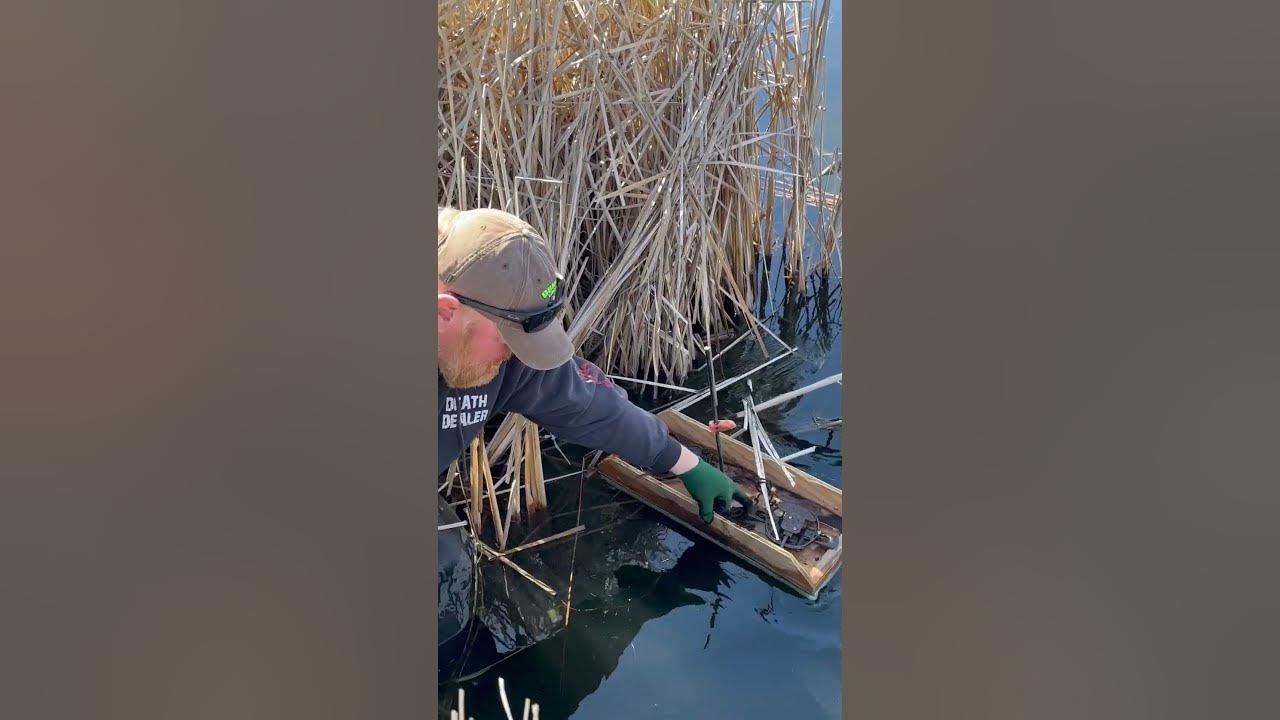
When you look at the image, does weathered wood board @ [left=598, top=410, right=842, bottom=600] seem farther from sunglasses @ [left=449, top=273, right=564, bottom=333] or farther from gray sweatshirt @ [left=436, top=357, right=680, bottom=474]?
sunglasses @ [left=449, top=273, right=564, bottom=333]

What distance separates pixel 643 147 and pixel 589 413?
49 centimetres

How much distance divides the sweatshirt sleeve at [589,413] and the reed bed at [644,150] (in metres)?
0.22

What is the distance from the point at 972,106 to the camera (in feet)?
0.78

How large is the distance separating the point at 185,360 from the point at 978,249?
19cm

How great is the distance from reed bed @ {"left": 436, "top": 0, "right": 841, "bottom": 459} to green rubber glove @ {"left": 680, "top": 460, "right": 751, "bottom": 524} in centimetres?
25

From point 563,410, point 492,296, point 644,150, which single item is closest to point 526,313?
point 492,296

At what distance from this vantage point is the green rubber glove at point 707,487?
1489mm

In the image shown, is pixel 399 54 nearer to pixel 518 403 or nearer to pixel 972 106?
pixel 972 106

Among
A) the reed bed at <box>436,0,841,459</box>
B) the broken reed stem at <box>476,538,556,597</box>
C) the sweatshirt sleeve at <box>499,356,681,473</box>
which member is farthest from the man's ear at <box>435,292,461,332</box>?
the broken reed stem at <box>476,538,556,597</box>

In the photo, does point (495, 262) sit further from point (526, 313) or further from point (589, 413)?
point (589, 413)

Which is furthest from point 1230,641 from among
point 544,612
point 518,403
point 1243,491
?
point 544,612

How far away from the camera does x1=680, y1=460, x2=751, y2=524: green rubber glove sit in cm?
149

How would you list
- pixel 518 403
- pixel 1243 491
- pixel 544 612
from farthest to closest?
pixel 544 612 → pixel 518 403 → pixel 1243 491

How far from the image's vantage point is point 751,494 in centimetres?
160
